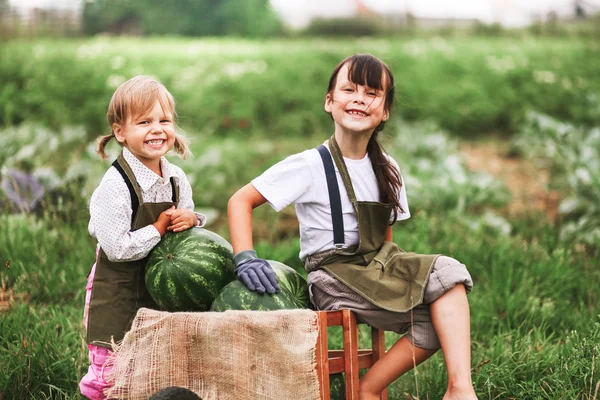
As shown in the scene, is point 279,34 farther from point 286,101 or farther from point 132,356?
point 132,356

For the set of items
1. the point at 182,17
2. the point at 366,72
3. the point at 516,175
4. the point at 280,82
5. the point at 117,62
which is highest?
the point at 366,72

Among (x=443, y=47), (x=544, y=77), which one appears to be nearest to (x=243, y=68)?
(x=443, y=47)

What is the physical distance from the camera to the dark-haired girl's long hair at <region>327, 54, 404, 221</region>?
357 centimetres

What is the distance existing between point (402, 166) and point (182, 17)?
12964 mm

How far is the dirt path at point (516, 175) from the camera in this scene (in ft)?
26.0

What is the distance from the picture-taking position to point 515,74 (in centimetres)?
1264

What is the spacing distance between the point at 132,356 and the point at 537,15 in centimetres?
1715

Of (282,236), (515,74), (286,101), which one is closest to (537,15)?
(515,74)

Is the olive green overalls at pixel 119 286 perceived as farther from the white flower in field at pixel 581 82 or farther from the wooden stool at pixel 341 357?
the white flower in field at pixel 581 82

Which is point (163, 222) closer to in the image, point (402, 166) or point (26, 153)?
point (26, 153)

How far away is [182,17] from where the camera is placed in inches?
768

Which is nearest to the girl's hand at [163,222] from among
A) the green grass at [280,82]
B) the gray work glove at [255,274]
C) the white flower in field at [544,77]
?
the gray work glove at [255,274]

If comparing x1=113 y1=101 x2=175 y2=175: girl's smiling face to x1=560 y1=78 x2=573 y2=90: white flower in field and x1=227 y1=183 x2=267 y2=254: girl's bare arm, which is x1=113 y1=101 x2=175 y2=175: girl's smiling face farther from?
x1=560 y1=78 x2=573 y2=90: white flower in field

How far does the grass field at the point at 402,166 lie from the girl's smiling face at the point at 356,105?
0.51m
